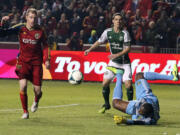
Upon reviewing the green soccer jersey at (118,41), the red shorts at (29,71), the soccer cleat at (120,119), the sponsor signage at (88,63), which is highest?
the green soccer jersey at (118,41)

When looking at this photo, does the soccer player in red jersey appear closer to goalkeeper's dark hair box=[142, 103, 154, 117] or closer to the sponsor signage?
goalkeeper's dark hair box=[142, 103, 154, 117]

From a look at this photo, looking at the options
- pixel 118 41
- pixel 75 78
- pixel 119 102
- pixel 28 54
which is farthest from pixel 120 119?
pixel 75 78

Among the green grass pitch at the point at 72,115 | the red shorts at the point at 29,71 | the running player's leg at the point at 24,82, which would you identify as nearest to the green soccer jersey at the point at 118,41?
the green grass pitch at the point at 72,115

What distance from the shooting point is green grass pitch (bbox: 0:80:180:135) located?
11156mm

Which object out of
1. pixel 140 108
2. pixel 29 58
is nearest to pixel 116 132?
pixel 140 108

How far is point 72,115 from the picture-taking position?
45.3ft

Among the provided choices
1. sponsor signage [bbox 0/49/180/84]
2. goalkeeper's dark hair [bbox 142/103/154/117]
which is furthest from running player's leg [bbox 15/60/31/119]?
sponsor signage [bbox 0/49/180/84]

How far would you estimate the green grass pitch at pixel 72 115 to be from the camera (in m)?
11.2

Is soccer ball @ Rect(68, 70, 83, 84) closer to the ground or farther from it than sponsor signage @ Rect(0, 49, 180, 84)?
farther from it

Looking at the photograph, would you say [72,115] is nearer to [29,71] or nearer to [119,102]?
[29,71]

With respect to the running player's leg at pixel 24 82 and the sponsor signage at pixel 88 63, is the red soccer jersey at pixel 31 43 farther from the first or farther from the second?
the sponsor signage at pixel 88 63

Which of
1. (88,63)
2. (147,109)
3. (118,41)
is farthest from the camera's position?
(88,63)

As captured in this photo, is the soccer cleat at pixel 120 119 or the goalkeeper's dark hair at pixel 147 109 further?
the soccer cleat at pixel 120 119

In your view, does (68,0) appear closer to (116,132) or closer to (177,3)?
(177,3)
